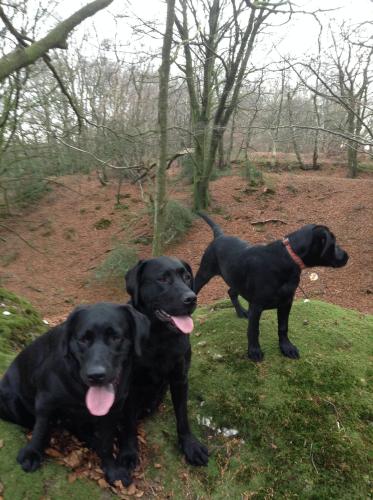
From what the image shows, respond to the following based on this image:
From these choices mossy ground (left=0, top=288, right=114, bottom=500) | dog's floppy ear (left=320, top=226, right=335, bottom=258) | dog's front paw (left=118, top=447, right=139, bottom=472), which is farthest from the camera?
dog's floppy ear (left=320, top=226, right=335, bottom=258)

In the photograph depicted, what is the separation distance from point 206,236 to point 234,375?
32.6ft

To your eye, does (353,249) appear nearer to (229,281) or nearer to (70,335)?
(229,281)

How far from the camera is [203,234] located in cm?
1410

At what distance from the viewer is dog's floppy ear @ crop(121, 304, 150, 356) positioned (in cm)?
276

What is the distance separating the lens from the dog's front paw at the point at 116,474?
290 cm

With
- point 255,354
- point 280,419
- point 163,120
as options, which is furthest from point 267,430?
point 163,120

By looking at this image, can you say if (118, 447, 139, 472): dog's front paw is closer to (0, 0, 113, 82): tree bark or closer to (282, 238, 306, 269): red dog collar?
(282, 238, 306, 269): red dog collar

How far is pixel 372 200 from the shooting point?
46.7 ft

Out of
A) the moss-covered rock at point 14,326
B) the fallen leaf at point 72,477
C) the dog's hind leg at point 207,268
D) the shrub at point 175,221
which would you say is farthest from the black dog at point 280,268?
the shrub at point 175,221

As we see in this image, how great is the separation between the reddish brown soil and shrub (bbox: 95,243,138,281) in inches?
13.5

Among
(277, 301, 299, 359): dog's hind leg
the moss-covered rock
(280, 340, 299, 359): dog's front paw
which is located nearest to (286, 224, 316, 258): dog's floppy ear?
(277, 301, 299, 359): dog's hind leg

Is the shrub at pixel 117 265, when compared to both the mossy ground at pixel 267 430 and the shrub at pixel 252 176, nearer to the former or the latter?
the shrub at pixel 252 176

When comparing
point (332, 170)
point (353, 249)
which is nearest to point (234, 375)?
point (353, 249)

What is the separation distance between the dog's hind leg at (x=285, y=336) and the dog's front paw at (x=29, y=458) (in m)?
2.61
